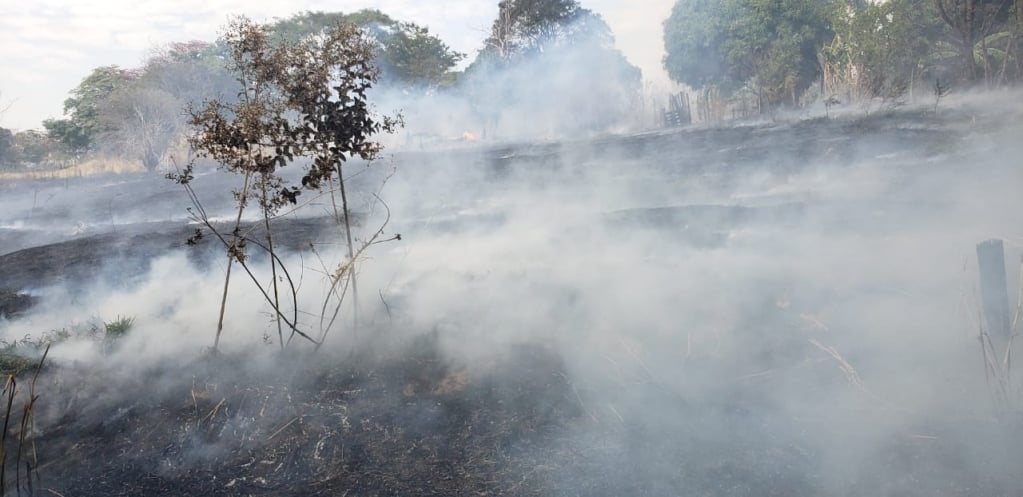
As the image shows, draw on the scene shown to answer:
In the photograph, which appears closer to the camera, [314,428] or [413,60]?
[314,428]

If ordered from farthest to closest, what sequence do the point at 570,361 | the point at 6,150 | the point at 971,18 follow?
the point at 6,150 < the point at 971,18 < the point at 570,361

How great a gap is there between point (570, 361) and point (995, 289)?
3.03 m

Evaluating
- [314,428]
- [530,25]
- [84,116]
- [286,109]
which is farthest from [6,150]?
[314,428]

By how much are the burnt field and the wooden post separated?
0.32 meters

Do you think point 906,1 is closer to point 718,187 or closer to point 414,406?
point 718,187

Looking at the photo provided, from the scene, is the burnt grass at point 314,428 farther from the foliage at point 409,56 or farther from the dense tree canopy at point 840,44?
the foliage at point 409,56

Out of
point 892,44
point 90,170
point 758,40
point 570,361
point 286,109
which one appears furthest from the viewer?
point 90,170

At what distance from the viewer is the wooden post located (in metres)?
3.91

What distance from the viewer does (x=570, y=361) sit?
5.02 m

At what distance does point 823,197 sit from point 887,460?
6.92 metres

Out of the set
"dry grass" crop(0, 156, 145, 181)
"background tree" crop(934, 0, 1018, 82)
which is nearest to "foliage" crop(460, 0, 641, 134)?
"background tree" crop(934, 0, 1018, 82)

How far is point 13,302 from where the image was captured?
7.49m

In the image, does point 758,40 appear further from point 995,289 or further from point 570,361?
point 570,361

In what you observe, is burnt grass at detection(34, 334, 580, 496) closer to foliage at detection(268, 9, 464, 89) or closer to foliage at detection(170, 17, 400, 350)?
foliage at detection(170, 17, 400, 350)
